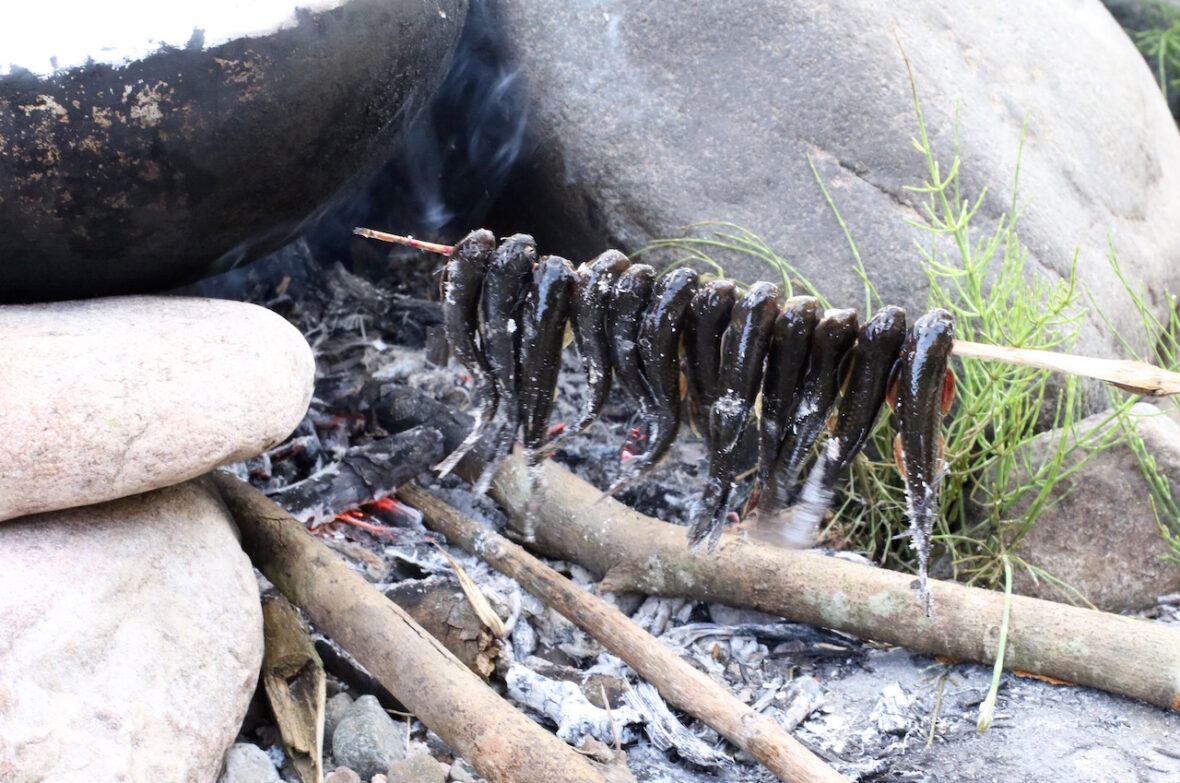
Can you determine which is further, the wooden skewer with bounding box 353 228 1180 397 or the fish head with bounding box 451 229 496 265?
the fish head with bounding box 451 229 496 265

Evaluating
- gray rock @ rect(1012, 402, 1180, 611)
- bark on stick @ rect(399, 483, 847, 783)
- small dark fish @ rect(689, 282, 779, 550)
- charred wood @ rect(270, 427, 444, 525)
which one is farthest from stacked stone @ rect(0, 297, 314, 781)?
gray rock @ rect(1012, 402, 1180, 611)

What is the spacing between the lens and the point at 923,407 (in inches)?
63.3

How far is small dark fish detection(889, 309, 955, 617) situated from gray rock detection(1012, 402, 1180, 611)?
1.20 meters

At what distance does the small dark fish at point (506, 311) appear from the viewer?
181cm

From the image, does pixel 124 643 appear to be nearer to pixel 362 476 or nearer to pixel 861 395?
pixel 362 476

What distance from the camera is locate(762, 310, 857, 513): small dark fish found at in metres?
1.63

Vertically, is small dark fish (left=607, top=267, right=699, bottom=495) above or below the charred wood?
above

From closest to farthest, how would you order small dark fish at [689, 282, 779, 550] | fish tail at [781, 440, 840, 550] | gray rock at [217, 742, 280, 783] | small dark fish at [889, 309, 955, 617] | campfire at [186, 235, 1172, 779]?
small dark fish at [889, 309, 955, 617] < small dark fish at [689, 282, 779, 550] < fish tail at [781, 440, 840, 550] < gray rock at [217, 742, 280, 783] < campfire at [186, 235, 1172, 779]

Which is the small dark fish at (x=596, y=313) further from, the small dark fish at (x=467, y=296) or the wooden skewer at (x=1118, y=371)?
the wooden skewer at (x=1118, y=371)

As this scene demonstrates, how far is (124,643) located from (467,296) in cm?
94

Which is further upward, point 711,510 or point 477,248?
point 477,248

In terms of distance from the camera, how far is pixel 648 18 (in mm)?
3096

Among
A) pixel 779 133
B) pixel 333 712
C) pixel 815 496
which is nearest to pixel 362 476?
pixel 333 712

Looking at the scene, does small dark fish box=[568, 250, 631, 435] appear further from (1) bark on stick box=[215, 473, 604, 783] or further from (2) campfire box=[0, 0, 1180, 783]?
(1) bark on stick box=[215, 473, 604, 783]
